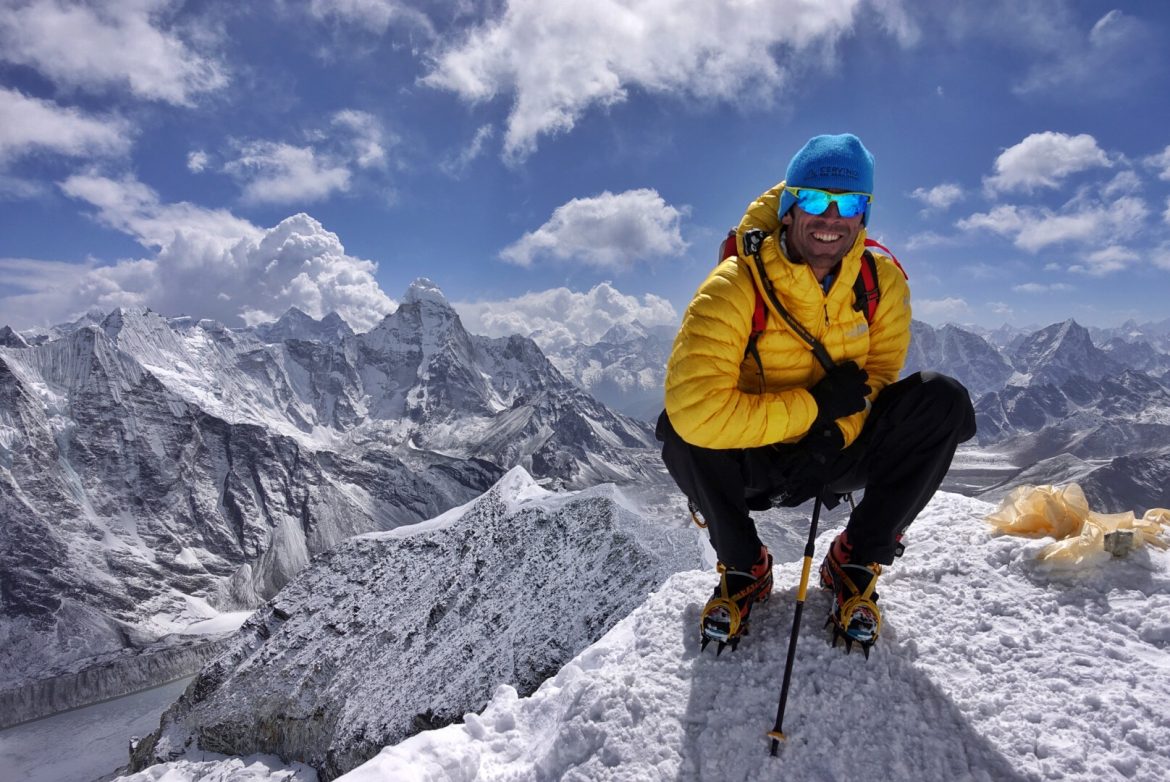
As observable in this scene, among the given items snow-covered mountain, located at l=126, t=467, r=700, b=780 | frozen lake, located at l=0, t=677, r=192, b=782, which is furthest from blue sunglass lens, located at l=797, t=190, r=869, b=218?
frozen lake, located at l=0, t=677, r=192, b=782

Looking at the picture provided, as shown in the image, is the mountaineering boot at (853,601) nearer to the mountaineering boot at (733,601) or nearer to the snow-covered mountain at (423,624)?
the mountaineering boot at (733,601)

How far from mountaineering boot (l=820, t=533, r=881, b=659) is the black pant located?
16cm

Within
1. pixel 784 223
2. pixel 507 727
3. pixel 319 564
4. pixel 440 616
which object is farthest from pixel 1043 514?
pixel 319 564

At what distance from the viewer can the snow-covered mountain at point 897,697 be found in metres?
4.85

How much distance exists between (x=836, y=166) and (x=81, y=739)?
226664mm

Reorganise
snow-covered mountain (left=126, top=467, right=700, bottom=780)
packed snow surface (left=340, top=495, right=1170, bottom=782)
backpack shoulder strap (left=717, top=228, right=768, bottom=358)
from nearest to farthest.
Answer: packed snow surface (left=340, top=495, right=1170, bottom=782) < backpack shoulder strap (left=717, top=228, right=768, bottom=358) < snow-covered mountain (left=126, top=467, right=700, bottom=780)

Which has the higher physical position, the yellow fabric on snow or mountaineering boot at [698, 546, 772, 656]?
the yellow fabric on snow

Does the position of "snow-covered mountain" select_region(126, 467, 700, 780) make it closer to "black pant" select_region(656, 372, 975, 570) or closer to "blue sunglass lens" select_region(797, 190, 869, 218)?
"black pant" select_region(656, 372, 975, 570)

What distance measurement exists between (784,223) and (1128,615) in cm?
489

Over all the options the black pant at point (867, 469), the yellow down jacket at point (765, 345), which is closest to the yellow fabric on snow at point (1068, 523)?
the black pant at point (867, 469)

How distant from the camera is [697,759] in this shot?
205 inches

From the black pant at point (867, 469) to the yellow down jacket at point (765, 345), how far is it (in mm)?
292

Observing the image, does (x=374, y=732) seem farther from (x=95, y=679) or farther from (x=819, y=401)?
(x=95, y=679)

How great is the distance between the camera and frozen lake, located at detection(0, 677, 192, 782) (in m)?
144
